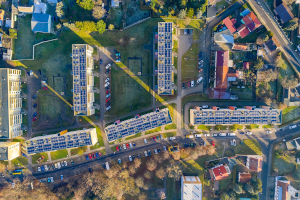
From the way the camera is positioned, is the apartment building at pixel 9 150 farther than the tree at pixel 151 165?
No

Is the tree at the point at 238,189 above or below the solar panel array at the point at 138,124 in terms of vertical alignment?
below

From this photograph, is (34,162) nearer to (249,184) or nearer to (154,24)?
(154,24)

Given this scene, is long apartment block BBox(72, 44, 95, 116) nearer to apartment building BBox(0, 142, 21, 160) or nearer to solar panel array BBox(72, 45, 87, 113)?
solar panel array BBox(72, 45, 87, 113)

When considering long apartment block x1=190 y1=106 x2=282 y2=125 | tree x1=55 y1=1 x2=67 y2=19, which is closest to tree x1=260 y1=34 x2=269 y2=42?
long apartment block x1=190 y1=106 x2=282 y2=125

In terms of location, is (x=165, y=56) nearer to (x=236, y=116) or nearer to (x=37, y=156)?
(x=236, y=116)

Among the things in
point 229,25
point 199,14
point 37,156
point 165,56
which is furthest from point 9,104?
point 229,25

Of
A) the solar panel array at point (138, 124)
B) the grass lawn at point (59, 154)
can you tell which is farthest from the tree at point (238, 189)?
the grass lawn at point (59, 154)

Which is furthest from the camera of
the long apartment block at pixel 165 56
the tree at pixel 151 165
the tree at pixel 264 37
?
the tree at pixel 151 165

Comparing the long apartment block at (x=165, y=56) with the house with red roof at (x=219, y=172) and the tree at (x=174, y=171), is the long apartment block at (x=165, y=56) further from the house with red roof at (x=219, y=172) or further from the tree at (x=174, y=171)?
the house with red roof at (x=219, y=172)
